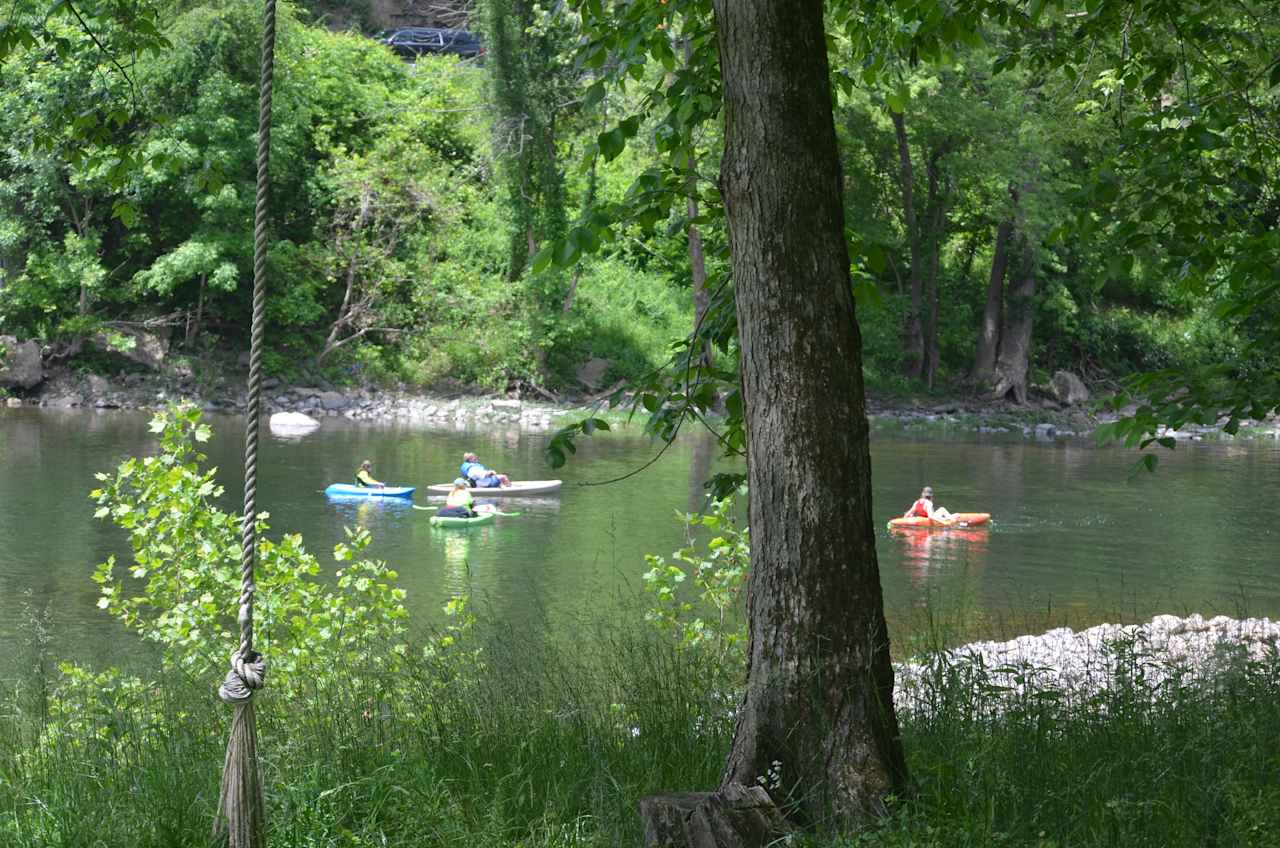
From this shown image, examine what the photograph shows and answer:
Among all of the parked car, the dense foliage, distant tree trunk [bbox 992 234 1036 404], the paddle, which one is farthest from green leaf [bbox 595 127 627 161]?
the parked car

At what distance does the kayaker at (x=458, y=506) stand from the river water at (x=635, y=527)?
456mm

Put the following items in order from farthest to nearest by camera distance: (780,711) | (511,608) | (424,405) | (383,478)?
(424,405)
(383,478)
(511,608)
(780,711)

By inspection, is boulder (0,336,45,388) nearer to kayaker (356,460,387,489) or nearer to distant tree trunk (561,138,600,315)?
distant tree trunk (561,138,600,315)

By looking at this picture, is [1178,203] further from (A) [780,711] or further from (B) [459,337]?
(B) [459,337]

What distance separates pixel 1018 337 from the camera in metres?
33.7

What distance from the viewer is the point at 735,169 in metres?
3.34

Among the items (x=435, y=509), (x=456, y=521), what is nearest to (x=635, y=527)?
(x=456, y=521)

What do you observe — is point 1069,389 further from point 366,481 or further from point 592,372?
point 366,481

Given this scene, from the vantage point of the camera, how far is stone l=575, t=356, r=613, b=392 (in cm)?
3375

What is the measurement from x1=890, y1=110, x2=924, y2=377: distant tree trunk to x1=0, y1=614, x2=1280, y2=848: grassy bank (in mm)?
27627

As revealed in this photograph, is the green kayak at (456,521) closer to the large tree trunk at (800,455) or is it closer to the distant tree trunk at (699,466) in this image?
the distant tree trunk at (699,466)

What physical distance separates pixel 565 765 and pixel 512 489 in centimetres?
1575

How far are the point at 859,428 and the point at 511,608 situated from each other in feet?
29.8

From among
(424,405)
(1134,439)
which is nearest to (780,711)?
(1134,439)
